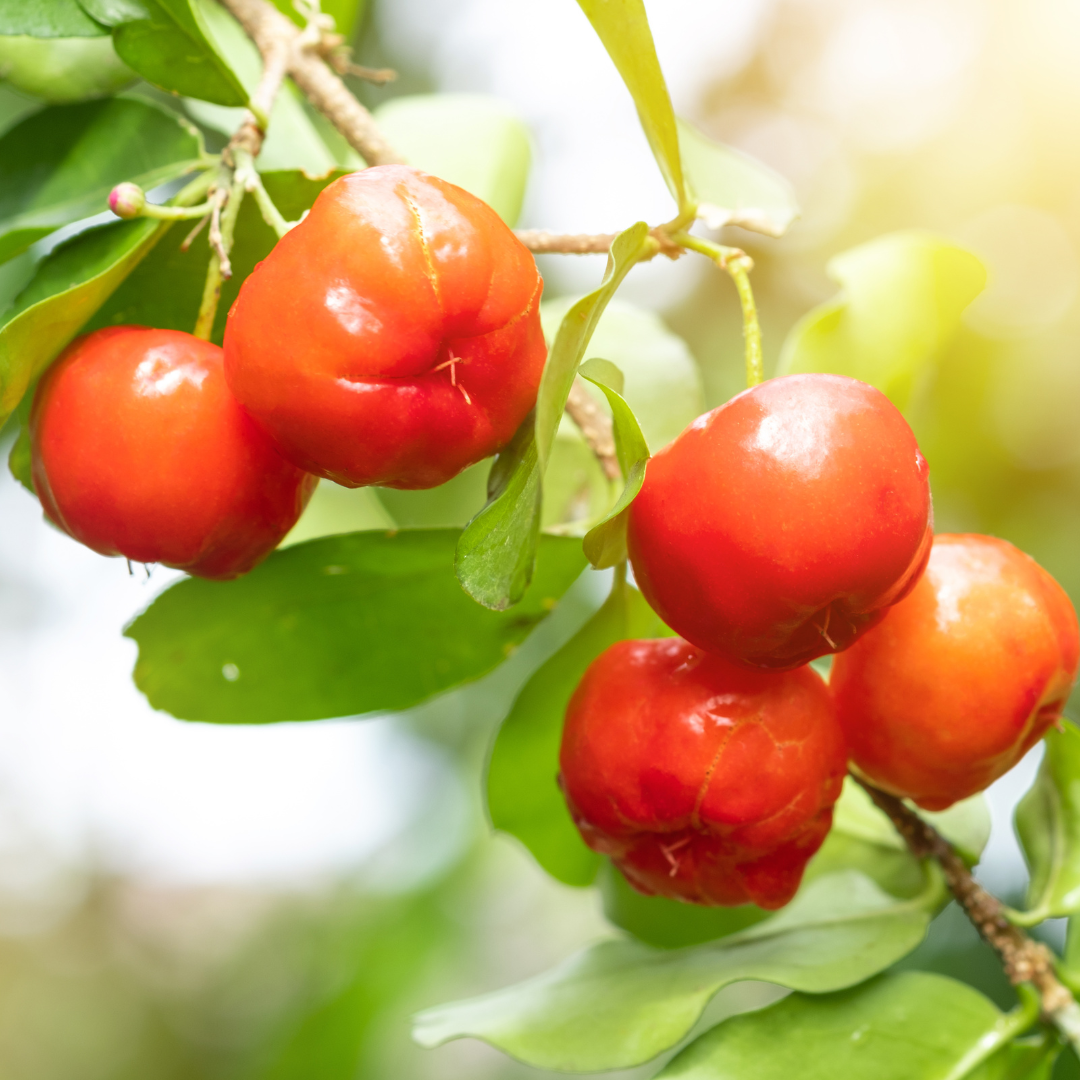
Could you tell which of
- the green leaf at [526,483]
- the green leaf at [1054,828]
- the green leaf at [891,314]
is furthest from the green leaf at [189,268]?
the green leaf at [1054,828]

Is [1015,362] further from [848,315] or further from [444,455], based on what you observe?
[444,455]

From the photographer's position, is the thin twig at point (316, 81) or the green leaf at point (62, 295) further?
the thin twig at point (316, 81)

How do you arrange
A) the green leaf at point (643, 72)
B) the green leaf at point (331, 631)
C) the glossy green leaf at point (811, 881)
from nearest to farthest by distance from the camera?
the green leaf at point (643, 72) < the green leaf at point (331, 631) < the glossy green leaf at point (811, 881)

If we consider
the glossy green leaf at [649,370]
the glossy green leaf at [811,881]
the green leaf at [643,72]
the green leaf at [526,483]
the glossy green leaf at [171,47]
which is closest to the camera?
the green leaf at [526,483]

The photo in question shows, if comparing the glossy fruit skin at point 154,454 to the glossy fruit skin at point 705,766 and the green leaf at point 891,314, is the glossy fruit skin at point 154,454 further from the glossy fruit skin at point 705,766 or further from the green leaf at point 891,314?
the green leaf at point 891,314

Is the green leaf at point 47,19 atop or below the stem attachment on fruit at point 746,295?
atop

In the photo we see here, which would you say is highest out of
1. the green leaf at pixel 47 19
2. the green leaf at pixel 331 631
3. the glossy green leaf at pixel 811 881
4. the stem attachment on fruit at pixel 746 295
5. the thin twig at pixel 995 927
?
the green leaf at pixel 47 19

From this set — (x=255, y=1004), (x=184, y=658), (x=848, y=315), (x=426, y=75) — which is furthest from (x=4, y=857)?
(x=848, y=315)

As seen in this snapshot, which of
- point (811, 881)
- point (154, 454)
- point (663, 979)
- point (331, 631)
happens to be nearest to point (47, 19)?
point (154, 454)
